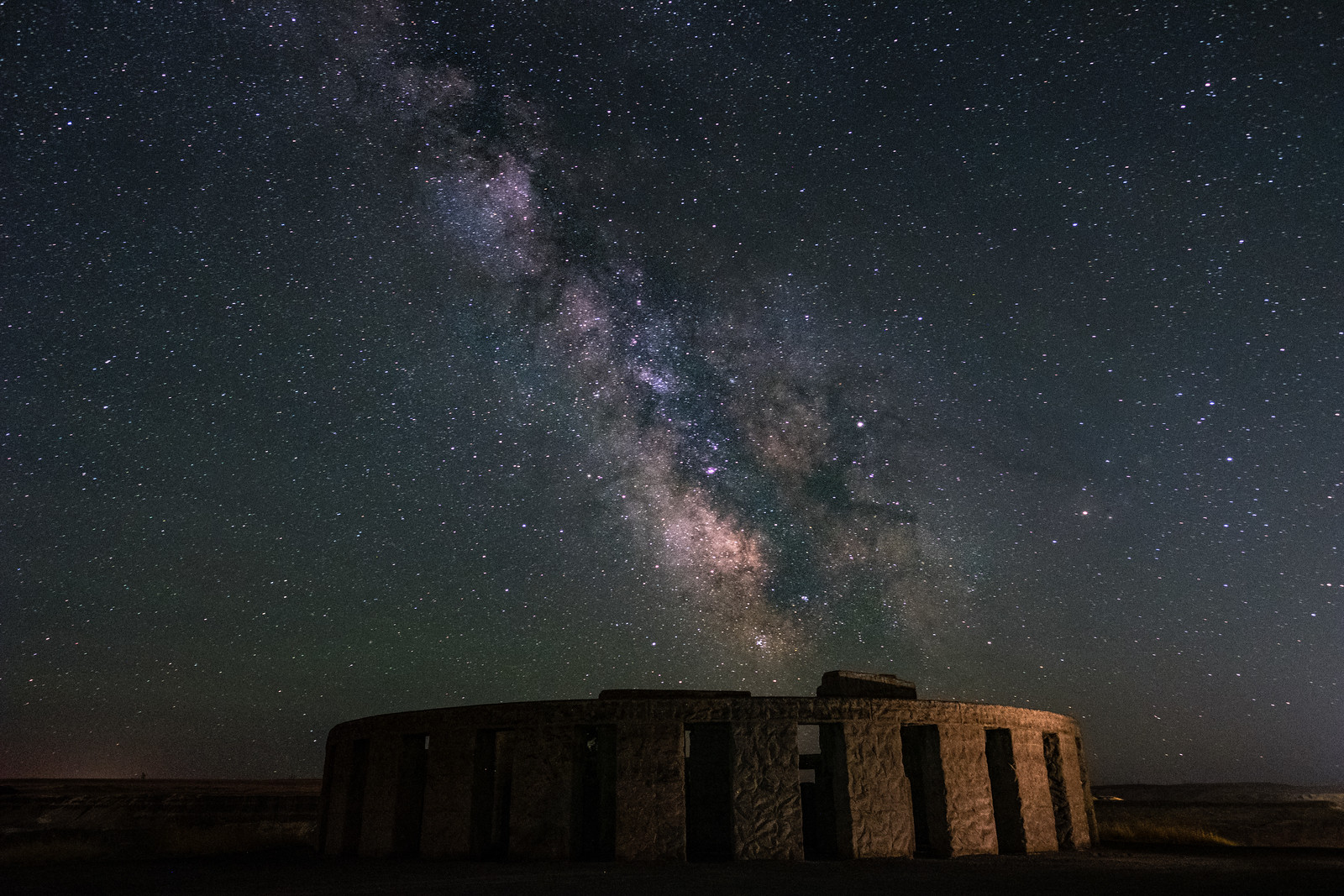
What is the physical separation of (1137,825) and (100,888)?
22.7 meters

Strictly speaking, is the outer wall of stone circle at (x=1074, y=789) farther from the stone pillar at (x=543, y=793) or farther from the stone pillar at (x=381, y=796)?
the stone pillar at (x=381, y=796)

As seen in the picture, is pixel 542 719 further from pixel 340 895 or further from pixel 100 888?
pixel 100 888

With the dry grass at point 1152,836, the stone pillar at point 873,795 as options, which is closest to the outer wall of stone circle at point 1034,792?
the stone pillar at point 873,795

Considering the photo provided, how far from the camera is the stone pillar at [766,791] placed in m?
12.1

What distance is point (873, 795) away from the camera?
41.7 feet

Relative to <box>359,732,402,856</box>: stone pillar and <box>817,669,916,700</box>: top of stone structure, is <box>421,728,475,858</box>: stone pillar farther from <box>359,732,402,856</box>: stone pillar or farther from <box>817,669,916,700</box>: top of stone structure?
<box>817,669,916,700</box>: top of stone structure

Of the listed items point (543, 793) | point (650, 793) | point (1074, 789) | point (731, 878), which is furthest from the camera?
point (1074, 789)

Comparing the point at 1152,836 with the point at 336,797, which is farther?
the point at 1152,836

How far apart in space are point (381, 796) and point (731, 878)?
24.8 ft

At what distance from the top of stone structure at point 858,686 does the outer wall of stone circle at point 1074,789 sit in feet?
11.0

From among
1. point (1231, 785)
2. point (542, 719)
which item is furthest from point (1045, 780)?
point (1231, 785)

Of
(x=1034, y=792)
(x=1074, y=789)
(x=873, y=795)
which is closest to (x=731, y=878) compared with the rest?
(x=873, y=795)

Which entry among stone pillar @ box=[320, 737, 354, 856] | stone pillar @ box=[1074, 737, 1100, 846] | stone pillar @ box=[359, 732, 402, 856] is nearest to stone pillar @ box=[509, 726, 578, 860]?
stone pillar @ box=[359, 732, 402, 856]

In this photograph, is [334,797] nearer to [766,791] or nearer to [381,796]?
[381,796]
